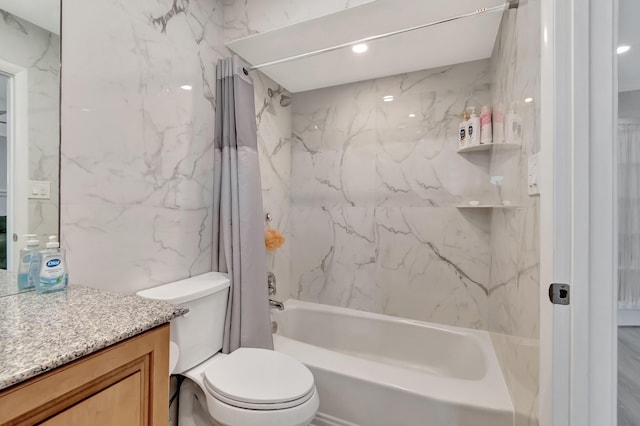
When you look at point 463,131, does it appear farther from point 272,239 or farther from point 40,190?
point 40,190

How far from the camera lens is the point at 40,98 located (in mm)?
966

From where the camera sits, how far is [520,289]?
3.49ft

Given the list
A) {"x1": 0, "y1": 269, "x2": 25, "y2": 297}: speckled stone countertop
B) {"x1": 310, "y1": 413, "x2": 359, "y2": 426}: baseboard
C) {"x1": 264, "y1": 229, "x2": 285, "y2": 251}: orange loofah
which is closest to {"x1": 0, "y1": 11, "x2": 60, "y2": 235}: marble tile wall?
{"x1": 0, "y1": 269, "x2": 25, "y2": 297}: speckled stone countertop

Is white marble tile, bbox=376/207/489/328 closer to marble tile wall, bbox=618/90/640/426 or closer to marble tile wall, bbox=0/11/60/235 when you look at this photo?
marble tile wall, bbox=618/90/640/426

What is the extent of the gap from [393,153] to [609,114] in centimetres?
140

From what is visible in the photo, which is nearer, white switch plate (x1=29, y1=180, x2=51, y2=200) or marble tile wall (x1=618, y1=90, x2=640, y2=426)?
marble tile wall (x1=618, y1=90, x2=640, y2=426)

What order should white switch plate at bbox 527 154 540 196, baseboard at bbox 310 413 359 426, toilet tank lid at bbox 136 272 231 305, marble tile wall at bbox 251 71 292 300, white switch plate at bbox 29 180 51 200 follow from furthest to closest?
marble tile wall at bbox 251 71 292 300 < baseboard at bbox 310 413 359 426 < toilet tank lid at bbox 136 272 231 305 < white switch plate at bbox 29 180 51 200 < white switch plate at bbox 527 154 540 196

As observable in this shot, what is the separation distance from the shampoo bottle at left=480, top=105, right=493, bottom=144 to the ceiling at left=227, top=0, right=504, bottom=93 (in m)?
0.37

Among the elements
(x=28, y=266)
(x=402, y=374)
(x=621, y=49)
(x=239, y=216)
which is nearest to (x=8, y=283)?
(x=28, y=266)

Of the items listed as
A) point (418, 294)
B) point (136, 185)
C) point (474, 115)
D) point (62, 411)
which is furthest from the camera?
point (418, 294)

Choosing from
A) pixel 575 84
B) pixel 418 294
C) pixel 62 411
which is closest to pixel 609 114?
pixel 575 84

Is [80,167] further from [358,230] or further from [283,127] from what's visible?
[358,230]

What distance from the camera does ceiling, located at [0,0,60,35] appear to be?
0.92 m

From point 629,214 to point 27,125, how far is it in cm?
178
